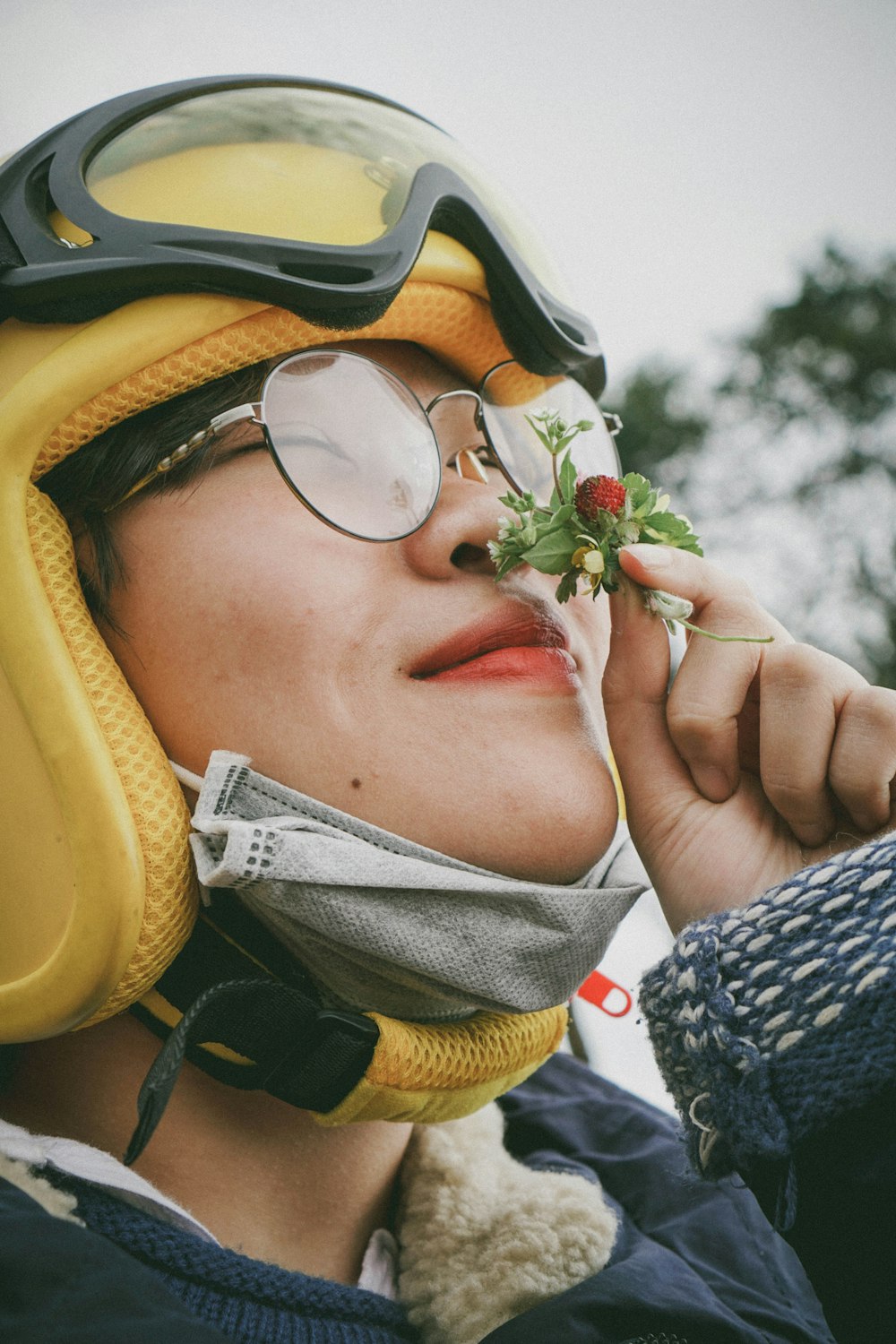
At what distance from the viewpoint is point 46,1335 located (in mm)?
1020

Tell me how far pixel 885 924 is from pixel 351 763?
2.62 feet

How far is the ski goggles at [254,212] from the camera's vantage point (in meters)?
1.59

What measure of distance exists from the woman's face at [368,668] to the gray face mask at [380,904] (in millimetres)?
45

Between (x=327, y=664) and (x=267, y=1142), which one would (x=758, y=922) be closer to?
(x=327, y=664)

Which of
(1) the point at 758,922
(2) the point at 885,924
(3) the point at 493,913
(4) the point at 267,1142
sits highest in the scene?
(2) the point at 885,924

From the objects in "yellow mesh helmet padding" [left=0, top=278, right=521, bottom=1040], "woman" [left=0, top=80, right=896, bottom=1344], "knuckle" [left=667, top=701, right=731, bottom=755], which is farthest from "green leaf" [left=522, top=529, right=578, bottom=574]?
"yellow mesh helmet padding" [left=0, top=278, right=521, bottom=1040]

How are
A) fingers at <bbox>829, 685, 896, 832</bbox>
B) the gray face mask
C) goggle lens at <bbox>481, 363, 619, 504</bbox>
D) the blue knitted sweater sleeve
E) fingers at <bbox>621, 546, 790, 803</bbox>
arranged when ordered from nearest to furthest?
the blue knitted sweater sleeve → the gray face mask → fingers at <bbox>829, 685, 896, 832</bbox> → fingers at <bbox>621, 546, 790, 803</bbox> → goggle lens at <bbox>481, 363, 619, 504</bbox>

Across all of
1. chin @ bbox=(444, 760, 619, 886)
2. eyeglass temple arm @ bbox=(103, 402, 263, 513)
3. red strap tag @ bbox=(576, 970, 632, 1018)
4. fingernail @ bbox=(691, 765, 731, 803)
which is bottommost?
red strap tag @ bbox=(576, 970, 632, 1018)

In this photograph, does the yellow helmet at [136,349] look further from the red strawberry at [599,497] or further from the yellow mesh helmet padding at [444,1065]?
the red strawberry at [599,497]

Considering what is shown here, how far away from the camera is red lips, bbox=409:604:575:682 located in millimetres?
1566

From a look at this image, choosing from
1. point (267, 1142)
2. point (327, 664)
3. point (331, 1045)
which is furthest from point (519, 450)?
point (267, 1142)

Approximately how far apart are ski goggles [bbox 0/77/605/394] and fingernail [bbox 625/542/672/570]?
2.03 feet

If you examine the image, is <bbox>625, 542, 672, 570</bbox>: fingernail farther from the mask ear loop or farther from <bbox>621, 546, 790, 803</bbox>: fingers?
the mask ear loop

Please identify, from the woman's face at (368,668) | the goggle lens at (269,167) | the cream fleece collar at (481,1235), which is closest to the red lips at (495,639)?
the woman's face at (368,668)
